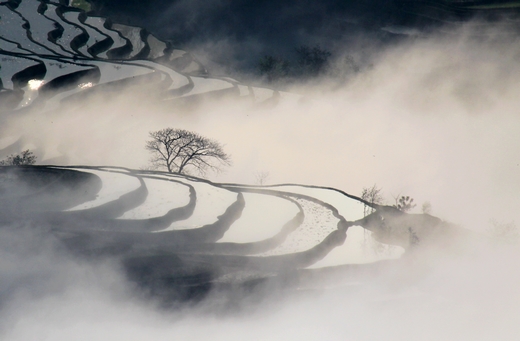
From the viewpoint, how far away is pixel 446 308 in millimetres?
11562

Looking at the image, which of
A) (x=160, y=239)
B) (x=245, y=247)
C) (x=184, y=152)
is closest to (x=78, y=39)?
(x=184, y=152)

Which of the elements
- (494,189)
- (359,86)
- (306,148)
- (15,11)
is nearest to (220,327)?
(306,148)

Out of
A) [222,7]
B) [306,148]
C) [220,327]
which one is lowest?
[220,327]

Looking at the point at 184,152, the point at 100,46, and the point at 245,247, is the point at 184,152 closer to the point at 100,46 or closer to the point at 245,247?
the point at 245,247

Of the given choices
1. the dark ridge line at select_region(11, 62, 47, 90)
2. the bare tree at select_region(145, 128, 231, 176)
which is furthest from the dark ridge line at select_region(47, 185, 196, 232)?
the dark ridge line at select_region(11, 62, 47, 90)

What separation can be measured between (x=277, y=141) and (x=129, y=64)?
9.40m

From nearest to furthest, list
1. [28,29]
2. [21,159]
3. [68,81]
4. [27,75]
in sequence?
[21,159] → [27,75] → [68,81] → [28,29]

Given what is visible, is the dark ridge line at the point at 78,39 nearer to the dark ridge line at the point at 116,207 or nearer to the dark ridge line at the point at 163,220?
the dark ridge line at the point at 116,207

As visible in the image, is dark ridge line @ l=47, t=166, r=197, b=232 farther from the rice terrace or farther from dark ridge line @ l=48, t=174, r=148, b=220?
dark ridge line @ l=48, t=174, r=148, b=220

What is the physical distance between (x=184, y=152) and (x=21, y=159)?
534cm

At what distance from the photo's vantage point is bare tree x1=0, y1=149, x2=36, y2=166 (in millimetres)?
17531

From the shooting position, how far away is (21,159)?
17781 millimetres

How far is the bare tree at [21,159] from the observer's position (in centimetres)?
1753

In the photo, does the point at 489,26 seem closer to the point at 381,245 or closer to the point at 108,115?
the point at 108,115
